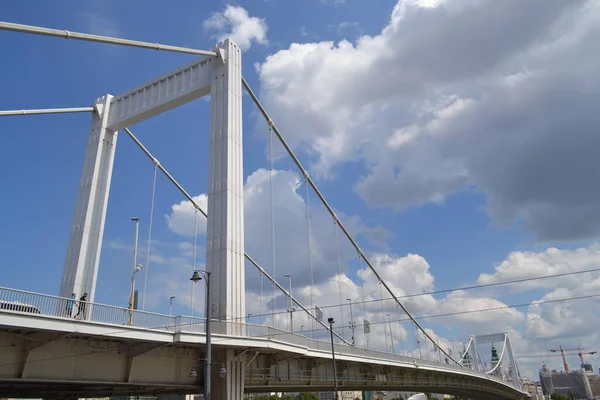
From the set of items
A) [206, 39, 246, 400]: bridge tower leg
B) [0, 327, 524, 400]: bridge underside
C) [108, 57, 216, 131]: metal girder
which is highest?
[108, 57, 216, 131]: metal girder

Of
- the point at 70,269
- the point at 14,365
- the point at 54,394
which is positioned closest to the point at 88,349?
the point at 14,365

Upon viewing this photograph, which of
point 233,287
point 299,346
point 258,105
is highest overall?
A: point 258,105

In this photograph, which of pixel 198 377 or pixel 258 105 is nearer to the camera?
pixel 198 377

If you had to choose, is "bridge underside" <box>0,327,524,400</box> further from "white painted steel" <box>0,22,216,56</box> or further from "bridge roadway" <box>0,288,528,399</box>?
"white painted steel" <box>0,22,216,56</box>

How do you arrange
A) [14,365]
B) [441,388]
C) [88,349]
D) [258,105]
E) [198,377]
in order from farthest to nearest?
1. [441,388]
2. [258,105]
3. [198,377]
4. [88,349]
5. [14,365]

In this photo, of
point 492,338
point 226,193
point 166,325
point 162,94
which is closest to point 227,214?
point 226,193

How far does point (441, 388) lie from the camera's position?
71125 mm

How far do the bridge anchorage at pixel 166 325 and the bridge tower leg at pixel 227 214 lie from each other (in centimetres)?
6

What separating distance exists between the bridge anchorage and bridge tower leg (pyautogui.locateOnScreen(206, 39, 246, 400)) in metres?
0.06

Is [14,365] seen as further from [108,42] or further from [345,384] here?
A: [345,384]

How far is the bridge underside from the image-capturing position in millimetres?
18000

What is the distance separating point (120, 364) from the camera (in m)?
21.1


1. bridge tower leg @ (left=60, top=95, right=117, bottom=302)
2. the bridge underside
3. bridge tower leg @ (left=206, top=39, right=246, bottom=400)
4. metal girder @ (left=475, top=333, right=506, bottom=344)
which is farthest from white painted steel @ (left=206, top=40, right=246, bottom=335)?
metal girder @ (left=475, top=333, right=506, bottom=344)

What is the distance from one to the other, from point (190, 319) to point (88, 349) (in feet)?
15.1
